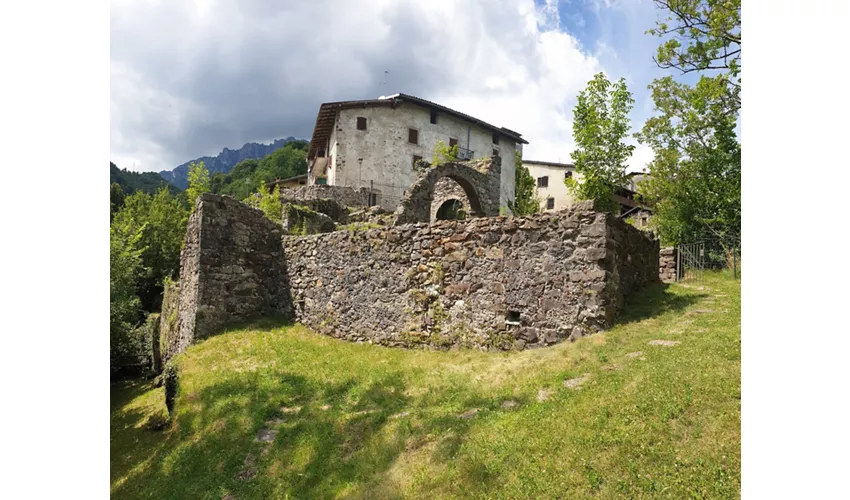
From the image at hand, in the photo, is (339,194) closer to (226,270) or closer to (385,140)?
(385,140)

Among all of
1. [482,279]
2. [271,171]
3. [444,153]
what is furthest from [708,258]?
[271,171]

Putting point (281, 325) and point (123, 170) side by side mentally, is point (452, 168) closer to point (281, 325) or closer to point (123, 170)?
point (281, 325)

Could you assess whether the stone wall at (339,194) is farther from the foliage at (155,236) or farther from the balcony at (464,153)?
the balcony at (464,153)

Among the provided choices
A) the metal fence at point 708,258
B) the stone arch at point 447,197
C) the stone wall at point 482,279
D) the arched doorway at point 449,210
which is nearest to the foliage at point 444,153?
the arched doorway at point 449,210

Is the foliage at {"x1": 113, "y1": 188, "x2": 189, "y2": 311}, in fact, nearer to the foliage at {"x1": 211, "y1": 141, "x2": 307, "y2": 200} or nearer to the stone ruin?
the stone ruin

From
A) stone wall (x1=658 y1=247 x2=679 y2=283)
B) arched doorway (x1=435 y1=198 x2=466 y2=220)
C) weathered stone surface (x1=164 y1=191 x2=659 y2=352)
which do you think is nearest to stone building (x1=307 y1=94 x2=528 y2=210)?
arched doorway (x1=435 y1=198 x2=466 y2=220)

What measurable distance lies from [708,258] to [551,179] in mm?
27835

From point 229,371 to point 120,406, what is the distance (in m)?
7.23

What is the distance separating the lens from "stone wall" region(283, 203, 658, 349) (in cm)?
806

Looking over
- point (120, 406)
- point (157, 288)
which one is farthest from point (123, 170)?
point (120, 406)

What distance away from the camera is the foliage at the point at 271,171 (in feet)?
202

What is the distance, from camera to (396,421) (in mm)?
6477

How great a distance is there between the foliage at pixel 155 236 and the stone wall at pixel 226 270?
13.7 metres

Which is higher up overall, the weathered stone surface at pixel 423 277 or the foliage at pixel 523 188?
the foliage at pixel 523 188
